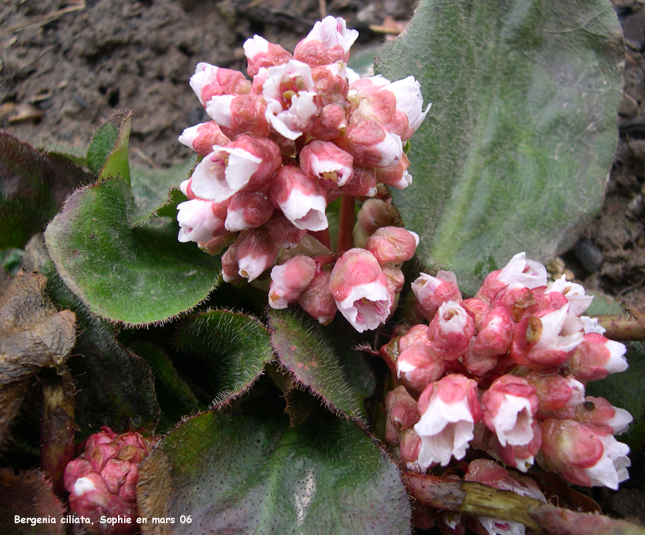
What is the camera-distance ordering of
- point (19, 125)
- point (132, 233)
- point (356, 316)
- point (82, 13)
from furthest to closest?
point (82, 13) < point (19, 125) < point (132, 233) < point (356, 316)

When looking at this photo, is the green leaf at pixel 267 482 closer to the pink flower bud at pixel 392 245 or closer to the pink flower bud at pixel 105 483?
the pink flower bud at pixel 105 483

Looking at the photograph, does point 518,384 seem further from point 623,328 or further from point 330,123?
point 330,123

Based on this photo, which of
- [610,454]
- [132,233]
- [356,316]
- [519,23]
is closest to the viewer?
[610,454]

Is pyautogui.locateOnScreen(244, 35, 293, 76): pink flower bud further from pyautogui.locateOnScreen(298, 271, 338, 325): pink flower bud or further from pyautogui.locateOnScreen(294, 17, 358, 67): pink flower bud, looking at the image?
pyautogui.locateOnScreen(298, 271, 338, 325): pink flower bud

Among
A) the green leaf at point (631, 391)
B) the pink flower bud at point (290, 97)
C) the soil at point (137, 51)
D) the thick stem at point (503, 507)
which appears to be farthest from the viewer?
the soil at point (137, 51)

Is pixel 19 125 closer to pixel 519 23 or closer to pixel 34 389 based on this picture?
pixel 34 389

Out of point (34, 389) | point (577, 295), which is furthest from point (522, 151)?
point (34, 389)

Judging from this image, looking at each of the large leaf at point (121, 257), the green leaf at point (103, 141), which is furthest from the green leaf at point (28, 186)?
the large leaf at point (121, 257)
